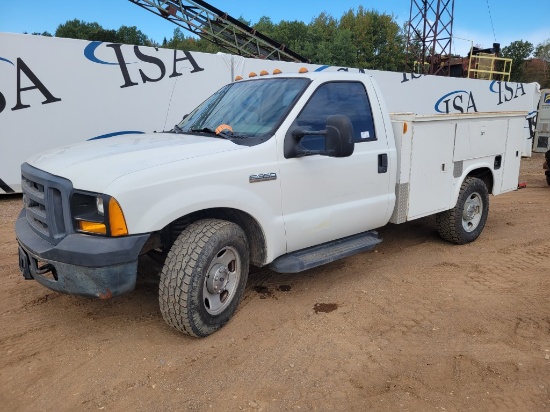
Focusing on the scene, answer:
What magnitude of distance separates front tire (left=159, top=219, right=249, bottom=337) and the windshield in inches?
34.7

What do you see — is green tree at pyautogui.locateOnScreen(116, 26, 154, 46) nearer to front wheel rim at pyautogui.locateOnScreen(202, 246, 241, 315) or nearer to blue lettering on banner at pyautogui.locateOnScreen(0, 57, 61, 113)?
blue lettering on banner at pyautogui.locateOnScreen(0, 57, 61, 113)

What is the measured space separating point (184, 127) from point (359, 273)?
232cm

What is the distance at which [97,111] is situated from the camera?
28.6 feet

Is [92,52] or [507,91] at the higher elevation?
[92,52]

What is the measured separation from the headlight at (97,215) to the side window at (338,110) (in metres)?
1.69

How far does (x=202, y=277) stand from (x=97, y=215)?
2.68 ft

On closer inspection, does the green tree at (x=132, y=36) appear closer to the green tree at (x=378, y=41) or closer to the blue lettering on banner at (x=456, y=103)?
the green tree at (x=378, y=41)

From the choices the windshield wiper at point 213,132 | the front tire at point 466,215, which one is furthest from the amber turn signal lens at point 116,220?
the front tire at point 466,215

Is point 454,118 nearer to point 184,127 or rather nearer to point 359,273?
point 359,273

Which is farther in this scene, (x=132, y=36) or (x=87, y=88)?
(x=132, y=36)

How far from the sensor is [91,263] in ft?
9.38

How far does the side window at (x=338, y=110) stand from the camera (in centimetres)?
393

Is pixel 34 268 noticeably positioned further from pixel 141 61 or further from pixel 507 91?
pixel 507 91

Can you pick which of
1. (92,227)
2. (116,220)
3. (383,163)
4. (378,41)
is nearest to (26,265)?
(92,227)
